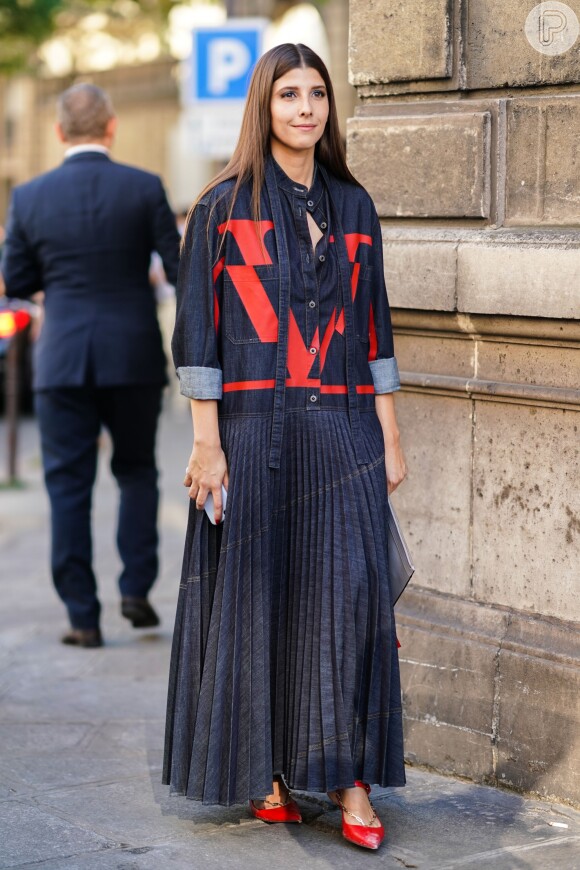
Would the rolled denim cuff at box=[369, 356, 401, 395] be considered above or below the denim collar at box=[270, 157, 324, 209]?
below

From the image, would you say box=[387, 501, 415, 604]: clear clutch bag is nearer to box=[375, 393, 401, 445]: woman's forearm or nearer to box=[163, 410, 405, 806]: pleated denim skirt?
box=[163, 410, 405, 806]: pleated denim skirt

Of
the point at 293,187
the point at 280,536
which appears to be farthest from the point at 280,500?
the point at 293,187

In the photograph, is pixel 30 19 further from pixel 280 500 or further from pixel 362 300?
pixel 280 500

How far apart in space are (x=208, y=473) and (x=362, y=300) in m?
0.63

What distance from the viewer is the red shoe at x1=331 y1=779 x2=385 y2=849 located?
155 inches

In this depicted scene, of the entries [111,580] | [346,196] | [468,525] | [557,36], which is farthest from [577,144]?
[111,580]

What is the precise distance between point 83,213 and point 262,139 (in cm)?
233

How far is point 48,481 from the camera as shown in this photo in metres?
6.34

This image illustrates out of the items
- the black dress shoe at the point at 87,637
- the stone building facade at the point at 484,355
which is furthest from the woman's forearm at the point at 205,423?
the black dress shoe at the point at 87,637

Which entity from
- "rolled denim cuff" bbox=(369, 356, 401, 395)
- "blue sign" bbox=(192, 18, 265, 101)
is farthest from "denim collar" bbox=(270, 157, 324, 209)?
"blue sign" bbox=(192, 18, 265, 101)

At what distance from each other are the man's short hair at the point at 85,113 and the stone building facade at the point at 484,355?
5.79ft

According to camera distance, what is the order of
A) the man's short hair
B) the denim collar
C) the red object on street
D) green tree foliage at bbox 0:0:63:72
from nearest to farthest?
the denim collar, the man's short hair, the red object on street, green tree foliage at bbox 0:0:63:72

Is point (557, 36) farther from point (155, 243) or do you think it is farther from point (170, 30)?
point (170, 30)

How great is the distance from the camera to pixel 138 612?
6.51 meters
